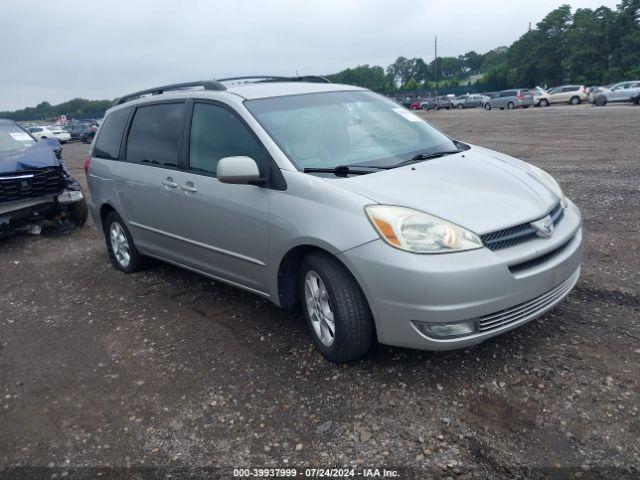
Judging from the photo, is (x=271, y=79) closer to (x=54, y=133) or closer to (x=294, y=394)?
(x=294, y=394)

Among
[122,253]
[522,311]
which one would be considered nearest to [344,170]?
[522,311]

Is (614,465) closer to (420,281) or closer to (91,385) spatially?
(420,281)

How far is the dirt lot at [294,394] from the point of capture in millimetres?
2744

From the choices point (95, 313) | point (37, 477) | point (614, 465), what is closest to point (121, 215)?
point (95, 313)

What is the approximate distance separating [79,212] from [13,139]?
60.0 inches

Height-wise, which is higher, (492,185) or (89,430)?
(492,185)

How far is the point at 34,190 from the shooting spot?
24.6ft

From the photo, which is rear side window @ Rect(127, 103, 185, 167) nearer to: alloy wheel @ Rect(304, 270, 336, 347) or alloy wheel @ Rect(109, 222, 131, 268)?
alloy wheel @ Rect(109, 222, 131, 268)

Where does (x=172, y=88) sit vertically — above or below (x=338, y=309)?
above

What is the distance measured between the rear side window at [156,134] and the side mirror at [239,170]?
1.11m

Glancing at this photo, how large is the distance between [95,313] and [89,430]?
76.2 inches

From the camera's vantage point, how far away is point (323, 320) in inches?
139

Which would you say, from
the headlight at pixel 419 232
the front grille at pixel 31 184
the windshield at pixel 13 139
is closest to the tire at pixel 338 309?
the headlight at pixel 419 232

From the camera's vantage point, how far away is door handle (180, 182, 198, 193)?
171 inches
